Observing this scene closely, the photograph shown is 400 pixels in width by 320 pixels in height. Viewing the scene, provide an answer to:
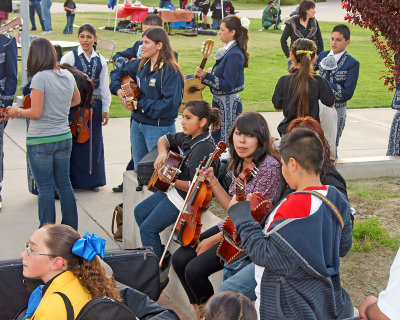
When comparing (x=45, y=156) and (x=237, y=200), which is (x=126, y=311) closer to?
(x=237, y=200)

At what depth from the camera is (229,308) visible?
8.50 ft

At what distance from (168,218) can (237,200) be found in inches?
56.8

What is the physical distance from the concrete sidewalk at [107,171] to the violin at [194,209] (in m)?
1.54

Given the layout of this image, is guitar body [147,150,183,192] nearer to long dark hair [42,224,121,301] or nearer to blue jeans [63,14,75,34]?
long dark hair [42,224,121,301]

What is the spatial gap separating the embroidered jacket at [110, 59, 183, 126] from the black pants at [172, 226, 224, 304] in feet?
5.94

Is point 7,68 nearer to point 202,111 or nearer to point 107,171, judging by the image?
point 107,171

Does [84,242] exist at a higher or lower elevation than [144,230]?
higher

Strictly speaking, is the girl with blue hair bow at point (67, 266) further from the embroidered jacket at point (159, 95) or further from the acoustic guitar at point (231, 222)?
the embroidered jacket at point (159, 95)

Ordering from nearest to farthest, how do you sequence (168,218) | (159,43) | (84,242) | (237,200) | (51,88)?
(84,242)
(237,200)
(168,218)
(51,88)
(159,43)

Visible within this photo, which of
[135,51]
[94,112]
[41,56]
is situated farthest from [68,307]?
[135,51]

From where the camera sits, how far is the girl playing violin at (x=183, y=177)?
15.9ft

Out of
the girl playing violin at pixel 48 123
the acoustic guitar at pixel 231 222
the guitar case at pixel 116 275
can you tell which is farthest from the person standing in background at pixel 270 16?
the guitar case at pixel 116 275

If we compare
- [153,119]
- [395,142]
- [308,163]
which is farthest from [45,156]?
[395,142]

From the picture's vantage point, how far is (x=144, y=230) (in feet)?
16.2
